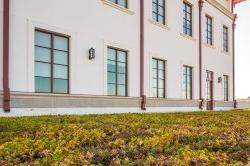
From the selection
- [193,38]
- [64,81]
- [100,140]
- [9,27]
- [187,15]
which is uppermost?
[187,15]

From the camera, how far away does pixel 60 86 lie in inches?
434

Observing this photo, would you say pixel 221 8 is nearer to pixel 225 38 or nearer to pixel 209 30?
pixel 225 38

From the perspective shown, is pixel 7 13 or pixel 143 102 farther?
pixel 143 102

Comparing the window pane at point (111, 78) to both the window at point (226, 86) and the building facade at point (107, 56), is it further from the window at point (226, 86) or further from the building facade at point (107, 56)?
the window at point (226, 86)

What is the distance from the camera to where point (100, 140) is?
4500 millimetres

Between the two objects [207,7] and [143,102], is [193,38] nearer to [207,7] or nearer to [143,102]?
[207,7]

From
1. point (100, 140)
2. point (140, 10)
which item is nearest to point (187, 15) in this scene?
point (140, 10)

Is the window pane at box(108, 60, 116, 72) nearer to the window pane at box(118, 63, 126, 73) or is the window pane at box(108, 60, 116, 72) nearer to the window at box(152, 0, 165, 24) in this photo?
the window pane at box(118, 63, 126, 73)

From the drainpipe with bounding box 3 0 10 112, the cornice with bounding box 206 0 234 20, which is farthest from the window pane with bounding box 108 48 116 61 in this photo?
the cornice with bounding box 206 0 234 20

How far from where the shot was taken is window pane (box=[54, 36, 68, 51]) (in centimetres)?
1098

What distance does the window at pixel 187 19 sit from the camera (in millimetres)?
18984

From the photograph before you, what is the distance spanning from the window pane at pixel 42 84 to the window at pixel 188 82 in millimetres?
9680

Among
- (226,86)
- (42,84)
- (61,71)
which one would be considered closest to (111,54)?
(61,71)

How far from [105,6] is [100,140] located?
9.16 meters
